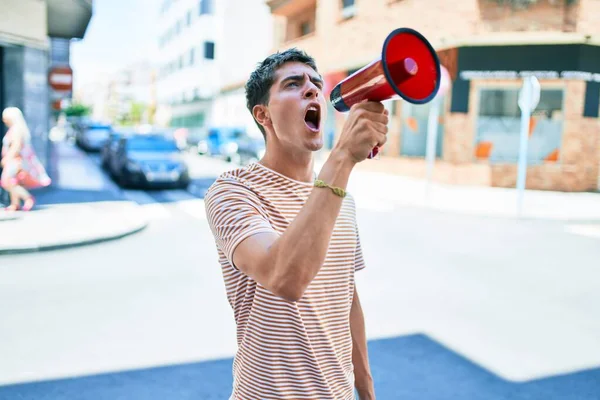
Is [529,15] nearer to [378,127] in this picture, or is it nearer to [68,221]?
[68,221]

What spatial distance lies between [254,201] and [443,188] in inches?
714

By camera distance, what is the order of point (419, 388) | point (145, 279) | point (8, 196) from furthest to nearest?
1. point (8, 196)
2. point (145, 279)
3. point (419, 388)

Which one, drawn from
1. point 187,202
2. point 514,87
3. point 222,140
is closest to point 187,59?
point 222,140

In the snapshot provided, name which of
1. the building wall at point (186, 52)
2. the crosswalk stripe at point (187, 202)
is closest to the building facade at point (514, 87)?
the crosswalk stripe at point (187, 202)

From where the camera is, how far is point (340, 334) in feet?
6.00

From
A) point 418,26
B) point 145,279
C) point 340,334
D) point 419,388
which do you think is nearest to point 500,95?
point 418,26

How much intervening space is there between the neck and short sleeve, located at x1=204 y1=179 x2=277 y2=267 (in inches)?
6.0

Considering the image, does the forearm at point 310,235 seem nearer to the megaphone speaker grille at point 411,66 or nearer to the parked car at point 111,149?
the megaphone speaker grille at point 411,66

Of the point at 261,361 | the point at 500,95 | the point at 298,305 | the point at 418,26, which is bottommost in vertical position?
the point at 261,361

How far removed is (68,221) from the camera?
1091 cm

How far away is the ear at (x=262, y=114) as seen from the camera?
182cm

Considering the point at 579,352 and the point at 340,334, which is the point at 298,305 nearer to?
the point at 340,334

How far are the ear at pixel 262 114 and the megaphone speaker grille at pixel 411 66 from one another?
0.51m

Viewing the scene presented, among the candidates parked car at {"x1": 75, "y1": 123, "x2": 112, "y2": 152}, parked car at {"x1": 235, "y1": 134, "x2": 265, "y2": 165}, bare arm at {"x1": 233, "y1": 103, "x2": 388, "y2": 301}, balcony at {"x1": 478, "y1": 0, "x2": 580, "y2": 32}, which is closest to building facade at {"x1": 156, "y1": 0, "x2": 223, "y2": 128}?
parked car at {"x1": 75, "y1": 123, "x2": 112, "y2": 152}
